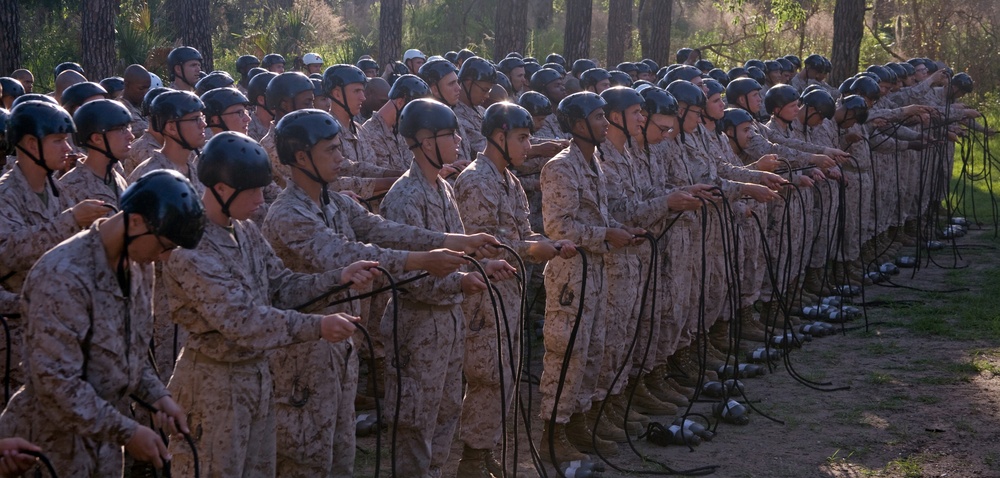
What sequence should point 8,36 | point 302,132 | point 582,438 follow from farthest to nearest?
1. point 8,36
2. point 582,438
3. point 302,132

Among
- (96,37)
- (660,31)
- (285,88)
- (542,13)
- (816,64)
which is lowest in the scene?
(285,88)

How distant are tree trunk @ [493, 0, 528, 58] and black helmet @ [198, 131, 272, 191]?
15.5 meters

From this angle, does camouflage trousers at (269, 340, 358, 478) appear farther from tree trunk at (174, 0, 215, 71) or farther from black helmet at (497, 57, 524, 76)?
tree trunk at (174, 0, 215, 71)

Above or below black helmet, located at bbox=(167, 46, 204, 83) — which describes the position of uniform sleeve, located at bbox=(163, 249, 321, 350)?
below

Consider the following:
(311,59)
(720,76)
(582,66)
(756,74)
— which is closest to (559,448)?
(582,66)

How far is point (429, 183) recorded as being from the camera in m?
6.64

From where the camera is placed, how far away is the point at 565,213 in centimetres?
768

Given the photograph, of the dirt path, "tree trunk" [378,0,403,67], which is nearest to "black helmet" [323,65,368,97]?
the dirt path

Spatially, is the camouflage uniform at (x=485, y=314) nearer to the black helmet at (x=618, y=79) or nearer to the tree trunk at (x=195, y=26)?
the black helmet at (x=618, y=79)

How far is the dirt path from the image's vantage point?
7836 mm

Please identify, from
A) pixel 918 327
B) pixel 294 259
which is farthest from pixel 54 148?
pixel 918 327

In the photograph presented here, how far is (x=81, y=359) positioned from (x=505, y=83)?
10068mm

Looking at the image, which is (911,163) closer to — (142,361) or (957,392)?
(957,392)

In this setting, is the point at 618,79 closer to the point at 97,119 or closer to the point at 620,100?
the point at 620,100
